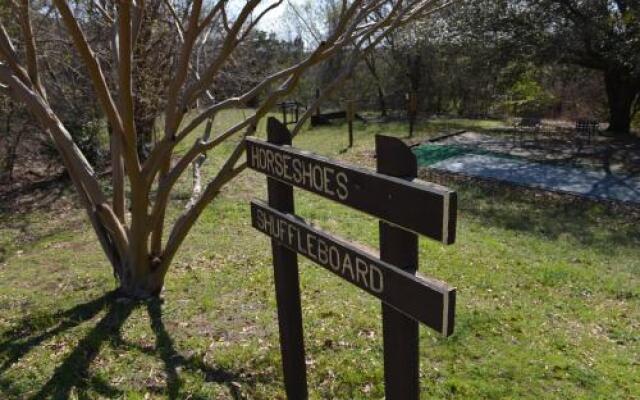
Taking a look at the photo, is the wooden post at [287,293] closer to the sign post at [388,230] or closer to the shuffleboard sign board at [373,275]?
the sign post at [388,230]

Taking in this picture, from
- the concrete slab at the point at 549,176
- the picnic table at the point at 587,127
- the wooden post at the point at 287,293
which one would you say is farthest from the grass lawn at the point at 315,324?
the picnic table at the point at 587,127

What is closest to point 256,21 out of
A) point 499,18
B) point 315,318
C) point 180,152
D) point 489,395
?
point 315,318

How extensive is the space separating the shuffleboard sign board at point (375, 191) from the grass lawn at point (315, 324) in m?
1.85

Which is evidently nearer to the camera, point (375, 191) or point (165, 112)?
point (375, 191)

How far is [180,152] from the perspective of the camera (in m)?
13.8

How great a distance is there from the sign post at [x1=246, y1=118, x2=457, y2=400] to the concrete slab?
9008 mm

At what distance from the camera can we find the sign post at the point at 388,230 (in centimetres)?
196

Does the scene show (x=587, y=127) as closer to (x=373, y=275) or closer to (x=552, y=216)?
(x=552, y=216)

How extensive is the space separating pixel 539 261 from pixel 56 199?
877 cm

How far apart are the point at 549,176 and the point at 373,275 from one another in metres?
10.5

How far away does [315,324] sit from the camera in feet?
15.9

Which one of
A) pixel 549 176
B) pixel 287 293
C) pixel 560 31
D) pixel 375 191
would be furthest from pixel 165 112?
pixel 560 31

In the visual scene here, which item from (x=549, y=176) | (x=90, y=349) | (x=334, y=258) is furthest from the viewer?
(x=549, y=176)

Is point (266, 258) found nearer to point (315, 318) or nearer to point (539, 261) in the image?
point (315, 318)
